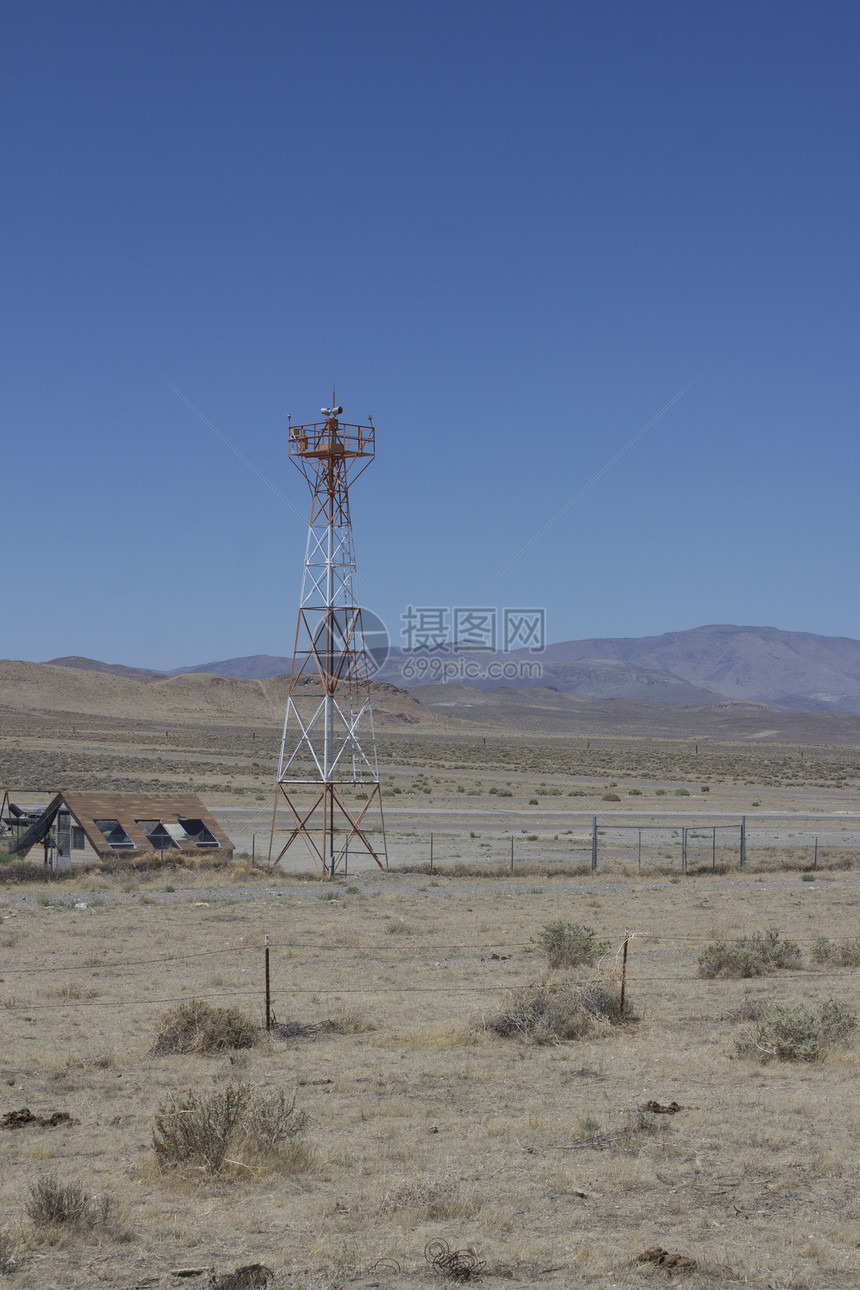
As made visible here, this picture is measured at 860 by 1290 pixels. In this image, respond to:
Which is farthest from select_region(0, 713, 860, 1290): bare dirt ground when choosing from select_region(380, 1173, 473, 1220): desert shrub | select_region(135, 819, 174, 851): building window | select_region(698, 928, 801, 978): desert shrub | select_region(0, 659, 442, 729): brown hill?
select_region(0, 659, 442, 729): brown hill

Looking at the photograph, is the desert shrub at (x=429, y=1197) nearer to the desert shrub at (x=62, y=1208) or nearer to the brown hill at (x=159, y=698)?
the desert shrub at (x=62, y=1208)

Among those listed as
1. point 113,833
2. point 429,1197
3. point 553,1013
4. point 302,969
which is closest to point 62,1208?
point 429,1197

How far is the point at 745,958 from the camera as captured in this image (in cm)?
1602

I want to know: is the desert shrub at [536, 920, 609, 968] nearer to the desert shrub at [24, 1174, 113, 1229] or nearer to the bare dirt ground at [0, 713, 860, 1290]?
the bare dirt ground at [0, 713, 860, 1290]

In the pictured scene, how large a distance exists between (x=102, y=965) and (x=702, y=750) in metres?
117

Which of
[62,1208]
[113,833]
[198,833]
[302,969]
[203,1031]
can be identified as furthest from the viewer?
[198,833]

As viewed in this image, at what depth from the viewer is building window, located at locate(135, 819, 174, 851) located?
94.3 feet

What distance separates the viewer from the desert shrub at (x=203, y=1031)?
37.8 ft

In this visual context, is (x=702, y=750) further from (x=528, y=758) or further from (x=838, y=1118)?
(x=838, y=1118)

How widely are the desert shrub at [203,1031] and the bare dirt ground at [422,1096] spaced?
22 centimetres

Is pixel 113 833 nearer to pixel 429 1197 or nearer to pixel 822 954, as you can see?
pixel 822 954

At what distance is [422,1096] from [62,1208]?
397 cm

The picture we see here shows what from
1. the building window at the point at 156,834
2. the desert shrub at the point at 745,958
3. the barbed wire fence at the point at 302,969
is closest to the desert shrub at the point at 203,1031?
the barbed wire fence at the point at 302,969

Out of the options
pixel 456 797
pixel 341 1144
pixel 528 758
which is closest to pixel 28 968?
pixel 341 1144
